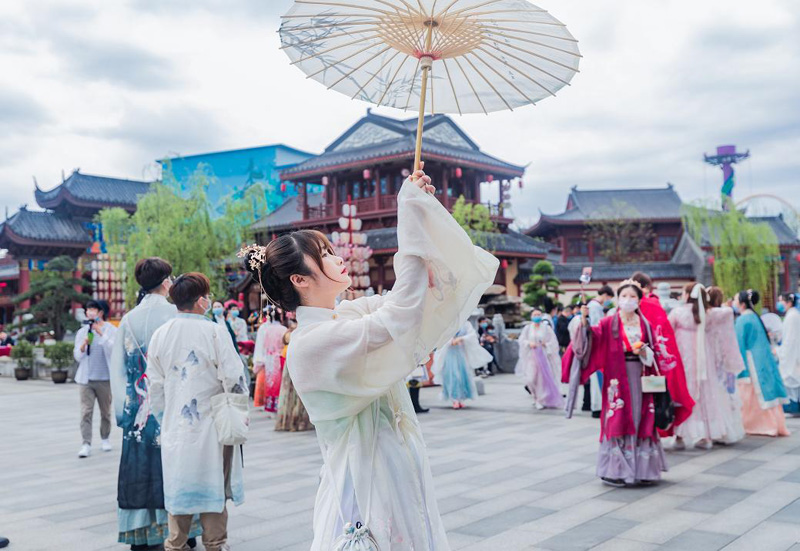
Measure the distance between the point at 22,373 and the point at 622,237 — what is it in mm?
26497

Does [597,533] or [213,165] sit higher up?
[213,165]

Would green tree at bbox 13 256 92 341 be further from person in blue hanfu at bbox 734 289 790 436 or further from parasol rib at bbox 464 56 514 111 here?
parasol rib at bbox 464 56 514 111

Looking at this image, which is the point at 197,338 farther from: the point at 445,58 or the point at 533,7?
the point at 533,7

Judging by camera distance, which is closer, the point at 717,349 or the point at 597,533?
the point at 597,533

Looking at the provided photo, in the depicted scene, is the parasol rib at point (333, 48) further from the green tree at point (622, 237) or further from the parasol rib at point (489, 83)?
the green tree at point (622, 237)

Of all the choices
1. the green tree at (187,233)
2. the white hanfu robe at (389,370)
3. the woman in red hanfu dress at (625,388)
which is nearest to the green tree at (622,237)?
the green tree at (187,233)

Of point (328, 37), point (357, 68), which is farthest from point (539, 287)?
point (328, 37)

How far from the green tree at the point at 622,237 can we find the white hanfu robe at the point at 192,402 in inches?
1242

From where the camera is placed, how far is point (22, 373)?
20.0 m

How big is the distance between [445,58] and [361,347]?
123cm

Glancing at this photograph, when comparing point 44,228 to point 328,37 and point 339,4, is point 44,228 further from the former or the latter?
point 339,4

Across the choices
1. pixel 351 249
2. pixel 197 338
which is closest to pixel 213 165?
pixel 351 249

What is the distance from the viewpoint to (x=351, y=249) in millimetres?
Result: 13961

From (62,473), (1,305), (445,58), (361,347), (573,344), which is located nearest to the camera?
(361,347)
